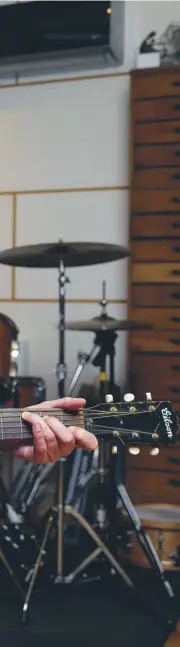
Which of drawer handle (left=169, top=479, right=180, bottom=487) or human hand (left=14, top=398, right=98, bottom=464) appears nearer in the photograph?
human hand (left=14, top=398, right=98, bottom=464)

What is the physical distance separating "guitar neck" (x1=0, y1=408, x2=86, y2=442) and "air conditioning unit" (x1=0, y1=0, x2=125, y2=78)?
7.70 ft

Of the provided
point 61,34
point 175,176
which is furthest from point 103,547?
point 61,34

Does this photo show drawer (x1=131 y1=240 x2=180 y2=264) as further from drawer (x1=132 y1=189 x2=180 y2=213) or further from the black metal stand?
the black metal stand

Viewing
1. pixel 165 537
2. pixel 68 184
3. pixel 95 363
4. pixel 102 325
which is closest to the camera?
pixel 102 325

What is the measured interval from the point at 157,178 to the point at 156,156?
0.32 ft

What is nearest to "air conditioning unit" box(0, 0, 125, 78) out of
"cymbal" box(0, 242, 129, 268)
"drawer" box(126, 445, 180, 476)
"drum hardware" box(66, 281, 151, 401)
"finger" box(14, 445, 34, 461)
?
"cymbal" box(0, 242, 129, 268)

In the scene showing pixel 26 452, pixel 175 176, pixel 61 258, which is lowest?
pixel 26 452

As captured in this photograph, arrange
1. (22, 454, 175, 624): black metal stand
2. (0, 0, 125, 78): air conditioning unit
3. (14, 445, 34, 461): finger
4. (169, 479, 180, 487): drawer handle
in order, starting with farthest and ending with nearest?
(0, 0, 125, 78): air conditioning unit, (169, 479, 180, 487): drawer handle, (22, 454, 175, 624): black metal stand, (14, 445, 34, 461): finger

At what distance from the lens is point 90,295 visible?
3.61 meters

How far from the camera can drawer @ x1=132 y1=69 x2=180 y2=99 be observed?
3.12 m

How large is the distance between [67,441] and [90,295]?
222 cm

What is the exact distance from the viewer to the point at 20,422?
147 centimetres

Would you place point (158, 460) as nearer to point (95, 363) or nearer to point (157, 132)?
point (95, 363)

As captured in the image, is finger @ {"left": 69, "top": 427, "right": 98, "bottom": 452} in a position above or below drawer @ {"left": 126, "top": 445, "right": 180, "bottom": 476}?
above
